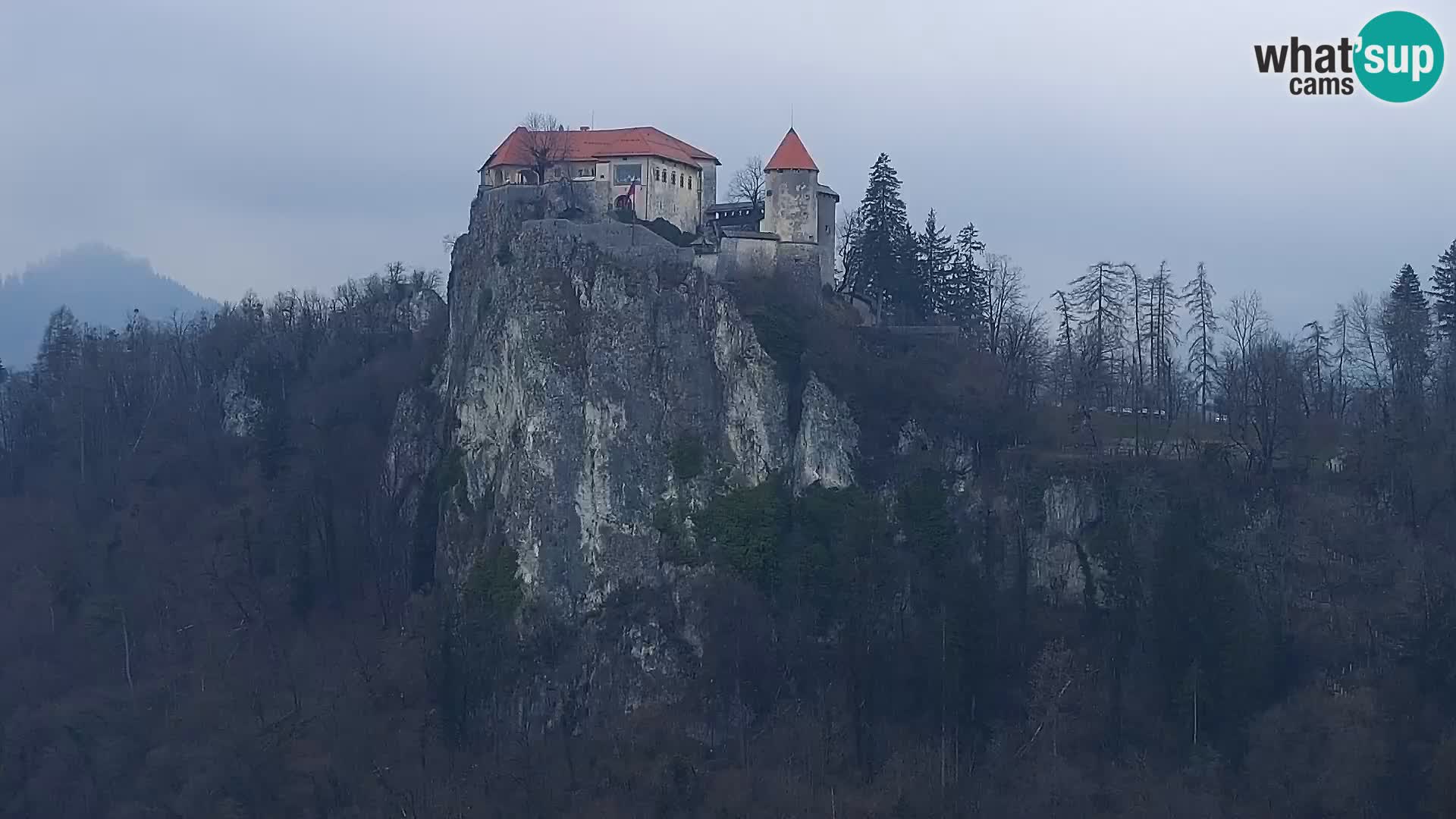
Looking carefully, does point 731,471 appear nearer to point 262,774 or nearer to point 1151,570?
point 1151,570

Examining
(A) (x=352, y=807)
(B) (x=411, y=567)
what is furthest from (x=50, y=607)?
(A) (x=352, y=807)

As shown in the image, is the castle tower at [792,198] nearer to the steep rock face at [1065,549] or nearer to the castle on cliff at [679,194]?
the castle on cliff at [679,194]

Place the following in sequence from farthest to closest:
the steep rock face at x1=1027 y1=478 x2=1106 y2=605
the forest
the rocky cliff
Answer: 1. the rocky cliff
2. the steep rock face at x1=1027 y1=478 x2=1106 y2=605
3. the forest

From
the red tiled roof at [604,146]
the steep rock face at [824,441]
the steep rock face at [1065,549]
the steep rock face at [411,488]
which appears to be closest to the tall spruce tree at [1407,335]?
the steep rock face at [1065,549]

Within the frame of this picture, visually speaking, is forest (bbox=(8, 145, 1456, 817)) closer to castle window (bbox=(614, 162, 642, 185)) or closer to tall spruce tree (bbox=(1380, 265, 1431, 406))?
tall spruce tree (bbox=(1380, 265, 1431, 406))

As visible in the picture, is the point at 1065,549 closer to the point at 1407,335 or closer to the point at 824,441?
the point at 824,441

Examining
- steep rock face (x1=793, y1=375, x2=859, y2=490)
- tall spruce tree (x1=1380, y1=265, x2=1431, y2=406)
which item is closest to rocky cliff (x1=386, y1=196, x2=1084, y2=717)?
steep rock face (x1=793, y1=375, x2=859, y2=490)
